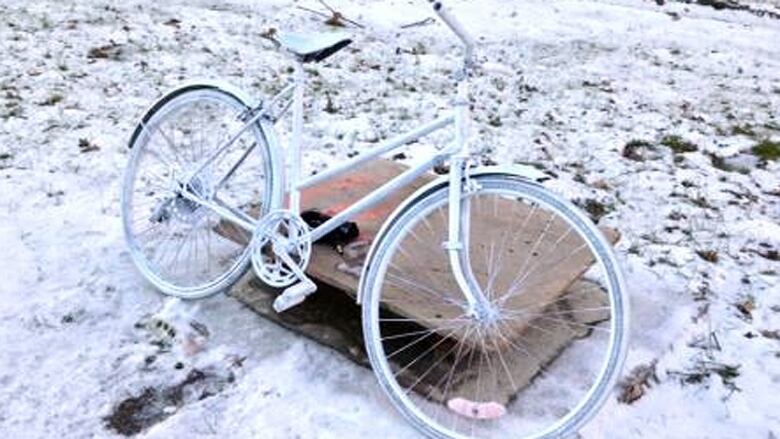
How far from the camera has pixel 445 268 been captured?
297 cm

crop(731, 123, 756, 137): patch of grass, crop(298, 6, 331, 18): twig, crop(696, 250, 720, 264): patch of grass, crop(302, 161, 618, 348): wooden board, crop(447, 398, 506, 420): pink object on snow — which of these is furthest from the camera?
crop(298, 6, 331, 18): twig

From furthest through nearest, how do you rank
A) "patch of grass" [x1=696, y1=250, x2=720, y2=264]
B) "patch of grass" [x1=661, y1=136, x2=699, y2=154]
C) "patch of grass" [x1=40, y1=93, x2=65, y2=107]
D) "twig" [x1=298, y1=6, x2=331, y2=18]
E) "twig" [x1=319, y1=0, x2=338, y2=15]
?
"twig" [x1=298, y1=6, x2=331, y2=18]
"twig" [x1=319, y1=0, x2=338, y2=15]
"patch of grass" [x1=40, y1=93, x2=65, y2=107]
"patch of grass" [x1=661, y1=136, x2=699, y2=154]
"patch of grass" [x1=696, y1=250, x2=720, y2=264]

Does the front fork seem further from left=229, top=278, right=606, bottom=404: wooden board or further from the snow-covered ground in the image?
the snow-covered ground

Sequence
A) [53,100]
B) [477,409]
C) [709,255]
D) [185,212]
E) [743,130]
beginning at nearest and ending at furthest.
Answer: [477,409]
[185,212]
[709,255]
[53,100]
[743,130]

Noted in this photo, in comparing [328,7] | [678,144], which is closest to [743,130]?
[678,144]

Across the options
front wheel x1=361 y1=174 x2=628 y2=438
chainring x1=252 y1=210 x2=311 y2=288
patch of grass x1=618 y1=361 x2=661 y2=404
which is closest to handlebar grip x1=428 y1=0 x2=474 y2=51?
front wheel x1=361 y1=174 x2=628 y2=438

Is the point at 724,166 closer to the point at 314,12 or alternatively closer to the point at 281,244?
the point at 281,244

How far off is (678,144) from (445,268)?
2.49 meters

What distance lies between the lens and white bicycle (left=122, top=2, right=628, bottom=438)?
7.77ft

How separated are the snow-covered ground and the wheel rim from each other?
0.13 m

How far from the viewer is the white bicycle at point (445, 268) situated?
2.37 m

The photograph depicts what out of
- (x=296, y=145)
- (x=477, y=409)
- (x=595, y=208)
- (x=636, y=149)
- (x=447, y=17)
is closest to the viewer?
(x=447, y=17)

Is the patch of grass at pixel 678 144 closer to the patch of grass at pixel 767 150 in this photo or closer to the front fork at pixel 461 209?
the patch of grass at pixel 767 150

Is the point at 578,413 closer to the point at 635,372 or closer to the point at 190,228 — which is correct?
the point at 635,372
